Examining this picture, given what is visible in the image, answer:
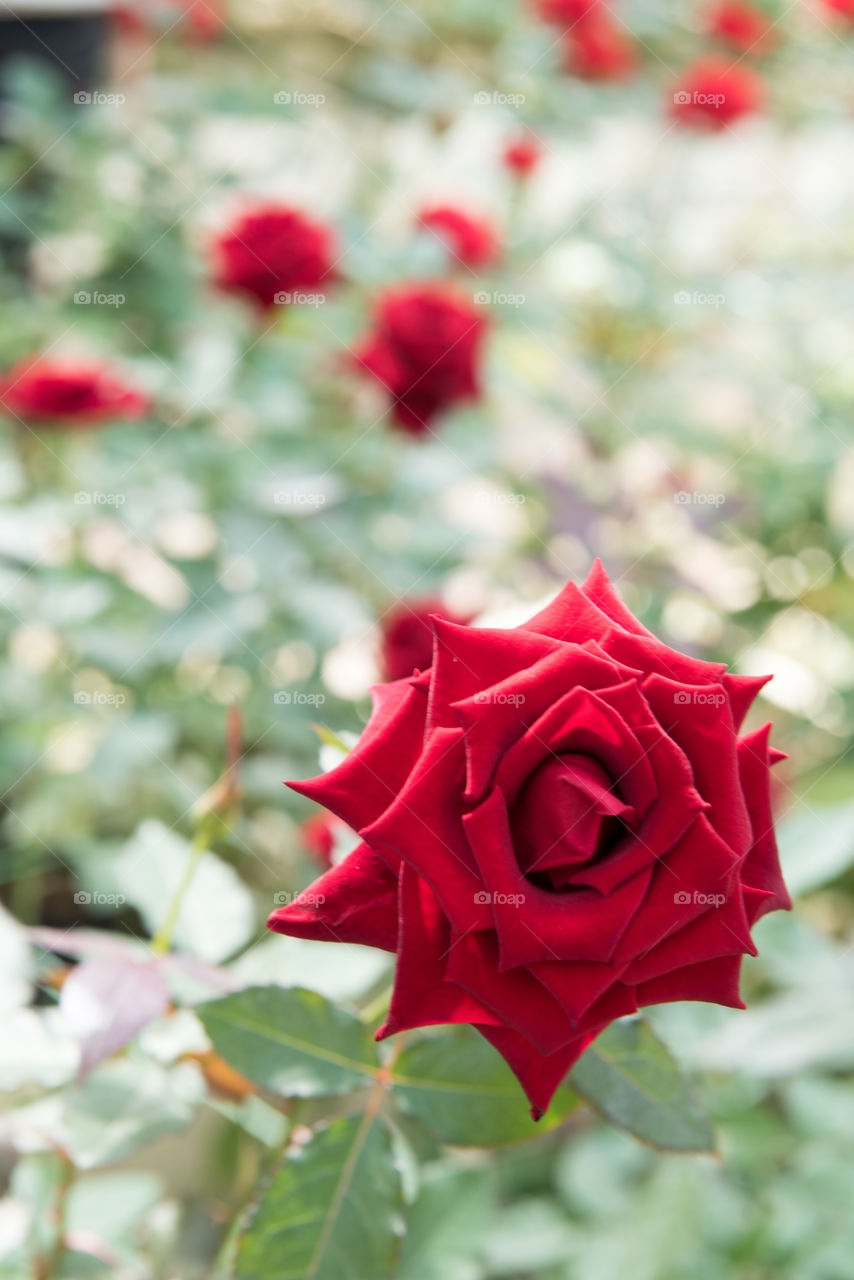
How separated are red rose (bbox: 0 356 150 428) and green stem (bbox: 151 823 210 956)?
709 mm

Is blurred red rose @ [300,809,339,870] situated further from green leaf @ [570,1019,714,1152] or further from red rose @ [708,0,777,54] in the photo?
red rose @ [708,0,777,54]

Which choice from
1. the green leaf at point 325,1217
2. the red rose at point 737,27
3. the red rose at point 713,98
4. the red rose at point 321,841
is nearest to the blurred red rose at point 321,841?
the red rose at point 321,841

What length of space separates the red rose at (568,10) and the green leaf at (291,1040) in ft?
5.52

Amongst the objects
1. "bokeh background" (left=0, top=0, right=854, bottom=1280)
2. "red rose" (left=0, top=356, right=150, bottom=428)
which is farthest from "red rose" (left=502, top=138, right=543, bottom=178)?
"red rose" (left=0, top=356, right=150, bottom=428)

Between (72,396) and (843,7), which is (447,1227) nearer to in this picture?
(72,396)

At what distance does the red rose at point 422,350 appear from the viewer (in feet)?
3.47

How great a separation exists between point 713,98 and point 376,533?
3.16ft

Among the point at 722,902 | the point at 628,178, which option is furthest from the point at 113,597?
the point at 628,178

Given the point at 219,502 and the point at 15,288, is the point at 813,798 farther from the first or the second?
the point at 15,288

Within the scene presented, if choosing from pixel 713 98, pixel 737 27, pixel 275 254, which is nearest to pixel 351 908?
pixel 275 254

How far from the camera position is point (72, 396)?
1036 mm

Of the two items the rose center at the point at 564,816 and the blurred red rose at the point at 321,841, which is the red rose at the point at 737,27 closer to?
the blurred red rose at the point at 321,841

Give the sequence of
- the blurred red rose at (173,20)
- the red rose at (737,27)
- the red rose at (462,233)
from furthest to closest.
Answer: the blurred red rose at (173,20) < the red rose at (737,27) < the red rose at (462,233)

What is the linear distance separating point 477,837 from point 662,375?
4.77 feet
